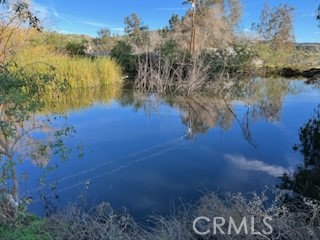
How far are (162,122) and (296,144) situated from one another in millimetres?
3298

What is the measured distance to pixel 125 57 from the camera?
56.7ft

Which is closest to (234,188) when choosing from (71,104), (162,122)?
(162,122)

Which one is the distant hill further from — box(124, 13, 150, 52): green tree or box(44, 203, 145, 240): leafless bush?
box(44, 203, 145, 240): leafless bush

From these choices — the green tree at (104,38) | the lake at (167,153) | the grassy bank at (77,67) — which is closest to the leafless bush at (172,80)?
the grassy bank at (77,67)

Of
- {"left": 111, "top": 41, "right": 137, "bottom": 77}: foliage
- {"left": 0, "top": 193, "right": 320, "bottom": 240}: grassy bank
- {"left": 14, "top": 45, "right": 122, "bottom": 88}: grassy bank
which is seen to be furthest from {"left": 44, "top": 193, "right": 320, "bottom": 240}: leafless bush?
{"left": 111, "top": 41, "right": 137, "bottom": 77}: foliage

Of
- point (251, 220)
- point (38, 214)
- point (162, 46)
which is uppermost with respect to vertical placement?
point (162, 46)

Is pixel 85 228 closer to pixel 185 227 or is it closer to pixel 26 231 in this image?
pixel 26 231

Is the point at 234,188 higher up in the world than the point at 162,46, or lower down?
lower down

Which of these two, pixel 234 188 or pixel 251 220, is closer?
pixel 251 220

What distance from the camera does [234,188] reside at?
14.2 feet

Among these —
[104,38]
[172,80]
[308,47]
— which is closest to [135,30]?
[104,38]

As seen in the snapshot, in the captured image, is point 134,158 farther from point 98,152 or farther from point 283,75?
point 283,75

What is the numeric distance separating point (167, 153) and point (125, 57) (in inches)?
484

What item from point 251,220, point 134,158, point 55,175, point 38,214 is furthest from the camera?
point 134,158
